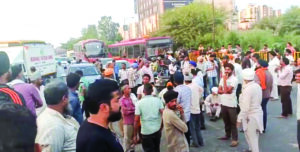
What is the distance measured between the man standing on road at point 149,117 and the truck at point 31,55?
35.9 ft

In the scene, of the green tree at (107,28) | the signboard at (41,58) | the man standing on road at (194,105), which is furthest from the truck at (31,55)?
the green tree at (107,28)

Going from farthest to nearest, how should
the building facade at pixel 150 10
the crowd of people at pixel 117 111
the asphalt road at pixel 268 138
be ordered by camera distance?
the building facade at pixel 150 10
the asphalt road at pixel 268 138
the crowd of people at pixel 117 111

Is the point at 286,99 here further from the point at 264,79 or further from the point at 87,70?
the point at 87,70

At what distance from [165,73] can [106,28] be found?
9276 centimetres

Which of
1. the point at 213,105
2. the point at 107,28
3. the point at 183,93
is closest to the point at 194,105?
the point at 183,93

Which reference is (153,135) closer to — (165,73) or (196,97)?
(196,97)

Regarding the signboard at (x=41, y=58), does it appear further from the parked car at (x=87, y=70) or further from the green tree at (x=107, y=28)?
the green tree at (x=107, y=28)

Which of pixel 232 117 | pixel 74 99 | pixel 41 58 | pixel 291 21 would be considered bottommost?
pixel 232 117

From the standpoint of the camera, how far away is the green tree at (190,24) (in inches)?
1529

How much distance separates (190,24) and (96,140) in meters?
38.0

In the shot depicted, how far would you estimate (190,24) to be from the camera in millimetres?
39312

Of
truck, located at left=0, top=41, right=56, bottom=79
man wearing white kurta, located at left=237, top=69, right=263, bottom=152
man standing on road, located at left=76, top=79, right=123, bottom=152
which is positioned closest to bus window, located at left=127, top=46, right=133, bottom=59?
truck, located at left=0, top=41, right=56, bottom=79

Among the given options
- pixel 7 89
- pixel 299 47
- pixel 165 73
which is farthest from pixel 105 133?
pixel 299 47

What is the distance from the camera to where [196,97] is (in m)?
6.76
